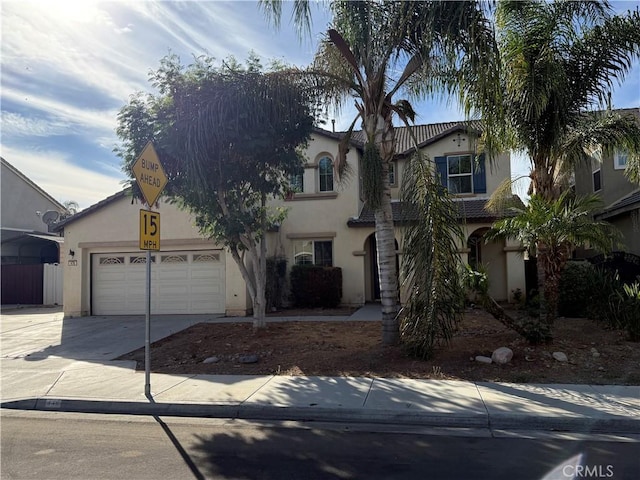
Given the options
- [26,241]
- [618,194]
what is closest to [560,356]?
[618,194]

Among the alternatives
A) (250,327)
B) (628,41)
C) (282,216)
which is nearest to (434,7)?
(628,41)

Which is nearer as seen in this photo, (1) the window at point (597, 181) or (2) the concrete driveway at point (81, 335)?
(2) the concrete driveway at point (81, 335)

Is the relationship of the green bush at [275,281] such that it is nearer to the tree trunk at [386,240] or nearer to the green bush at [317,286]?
the green bush at [317,286]

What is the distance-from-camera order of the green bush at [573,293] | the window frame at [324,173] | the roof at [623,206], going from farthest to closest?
1. the window frame at [324,173]
2. the roof at [623,206]
3. the green bush at [573,293]

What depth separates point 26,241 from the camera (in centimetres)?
2662

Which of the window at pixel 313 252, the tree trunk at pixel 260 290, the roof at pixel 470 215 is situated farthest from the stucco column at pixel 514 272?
the tree trunk at pixel 260 290

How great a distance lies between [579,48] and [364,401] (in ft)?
25.8

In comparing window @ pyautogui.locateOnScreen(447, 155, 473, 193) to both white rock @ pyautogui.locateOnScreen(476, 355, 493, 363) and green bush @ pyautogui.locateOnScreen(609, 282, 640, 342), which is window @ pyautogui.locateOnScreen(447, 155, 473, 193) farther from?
white rock @ pyautogui.locateOnScreen(476, 355, 493, 363)

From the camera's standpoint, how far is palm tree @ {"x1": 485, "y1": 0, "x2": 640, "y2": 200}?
8.71 m

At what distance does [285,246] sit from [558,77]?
37.1 ft

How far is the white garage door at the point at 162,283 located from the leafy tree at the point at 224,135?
15.7 feet

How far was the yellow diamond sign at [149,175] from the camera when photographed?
7.26 metres

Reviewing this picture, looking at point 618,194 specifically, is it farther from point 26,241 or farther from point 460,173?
point 26,241

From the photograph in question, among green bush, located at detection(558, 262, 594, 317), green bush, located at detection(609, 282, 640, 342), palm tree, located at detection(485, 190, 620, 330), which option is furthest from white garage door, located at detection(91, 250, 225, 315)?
green bush, located at detection(609, 282, 640, 342)
